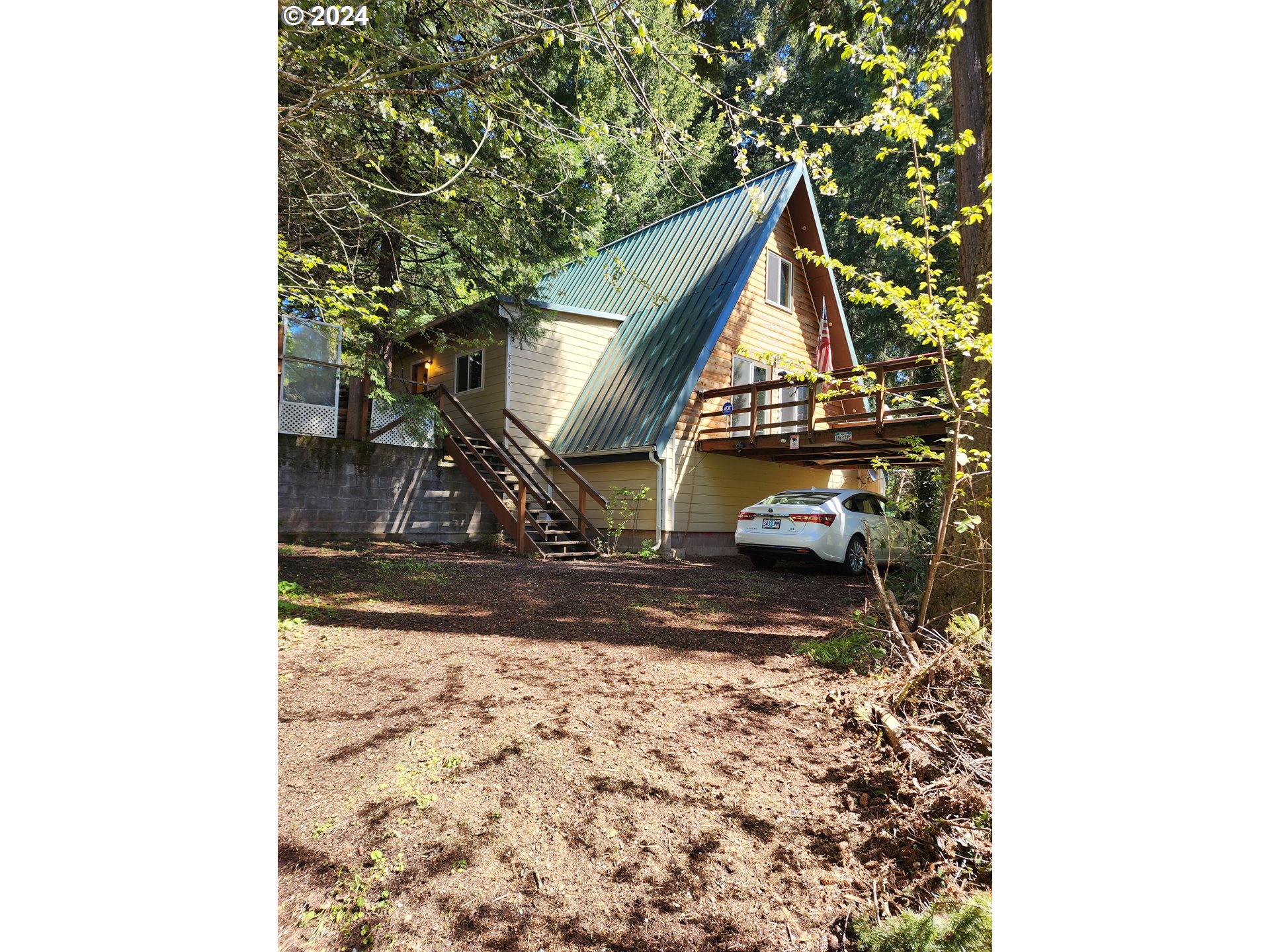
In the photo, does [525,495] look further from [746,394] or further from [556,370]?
[746,394]

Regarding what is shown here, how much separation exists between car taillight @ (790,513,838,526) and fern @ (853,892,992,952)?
682 centimetres

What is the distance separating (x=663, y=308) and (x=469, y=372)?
4.63m

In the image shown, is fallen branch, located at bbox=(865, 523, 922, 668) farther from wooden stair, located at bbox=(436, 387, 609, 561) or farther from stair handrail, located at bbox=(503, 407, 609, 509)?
stair handrail, located at bbox=(503, 407, 609, 509)

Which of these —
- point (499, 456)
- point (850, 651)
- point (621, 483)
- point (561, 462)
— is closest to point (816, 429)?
point (621, 483)

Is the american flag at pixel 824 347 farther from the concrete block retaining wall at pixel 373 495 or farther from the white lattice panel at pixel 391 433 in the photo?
the white lattice panel at pixel 391 433

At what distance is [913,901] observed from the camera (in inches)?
58.9

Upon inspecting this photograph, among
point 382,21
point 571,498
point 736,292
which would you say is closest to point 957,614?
point 382,21

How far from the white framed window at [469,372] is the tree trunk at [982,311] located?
33.1ft

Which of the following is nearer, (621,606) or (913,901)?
(913,901)

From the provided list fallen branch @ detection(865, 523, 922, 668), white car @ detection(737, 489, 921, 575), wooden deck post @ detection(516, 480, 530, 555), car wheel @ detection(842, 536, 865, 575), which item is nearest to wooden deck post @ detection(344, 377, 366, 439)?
wooden deck post @ detection(516, 480, 530, 555)

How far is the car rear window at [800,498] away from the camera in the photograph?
325 inches
